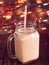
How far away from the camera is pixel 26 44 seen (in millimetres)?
886

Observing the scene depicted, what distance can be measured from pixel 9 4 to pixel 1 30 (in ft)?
0.80

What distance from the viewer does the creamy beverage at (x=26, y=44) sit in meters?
0.88

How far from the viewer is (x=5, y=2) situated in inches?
52.3

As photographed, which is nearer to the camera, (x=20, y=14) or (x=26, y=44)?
(x=26, y=44)

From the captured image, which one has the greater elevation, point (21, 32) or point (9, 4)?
point (9, 4)

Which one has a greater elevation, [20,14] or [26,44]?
[20,14]

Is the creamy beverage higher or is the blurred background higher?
the blurred background

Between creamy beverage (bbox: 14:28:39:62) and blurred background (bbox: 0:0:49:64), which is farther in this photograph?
blurred background (bbox: 0:0:49:64)

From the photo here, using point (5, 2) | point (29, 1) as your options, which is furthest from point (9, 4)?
point (29, 1)

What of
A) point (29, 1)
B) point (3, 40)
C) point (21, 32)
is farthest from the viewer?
point (29, 1)

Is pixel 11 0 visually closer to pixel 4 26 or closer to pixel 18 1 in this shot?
pixel 18 1

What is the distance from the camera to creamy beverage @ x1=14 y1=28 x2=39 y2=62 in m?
0.88

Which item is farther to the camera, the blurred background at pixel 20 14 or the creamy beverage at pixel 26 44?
the blurred background at pixel 20 14

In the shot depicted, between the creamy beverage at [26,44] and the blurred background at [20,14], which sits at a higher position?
the blurred background at [20,14]
